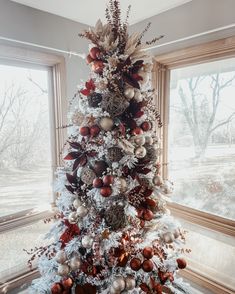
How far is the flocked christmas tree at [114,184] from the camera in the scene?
1314 millimetres

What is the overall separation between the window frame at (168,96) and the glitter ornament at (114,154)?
36.6 inches

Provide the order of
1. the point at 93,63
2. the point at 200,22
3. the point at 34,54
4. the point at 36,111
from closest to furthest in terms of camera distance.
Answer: the point at 93,63 < the point at 200,22 < the point at 34,54 < the point at 36,111

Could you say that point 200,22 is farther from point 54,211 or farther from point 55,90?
point 54,211

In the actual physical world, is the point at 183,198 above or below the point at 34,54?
below

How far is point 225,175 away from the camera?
192 centimetres

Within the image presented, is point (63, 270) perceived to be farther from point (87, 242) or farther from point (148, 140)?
point (148, 140)

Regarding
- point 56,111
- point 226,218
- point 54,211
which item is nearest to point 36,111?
point 56,111

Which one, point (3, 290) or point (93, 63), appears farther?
point (3, 290)

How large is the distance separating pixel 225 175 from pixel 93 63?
4.29 ft

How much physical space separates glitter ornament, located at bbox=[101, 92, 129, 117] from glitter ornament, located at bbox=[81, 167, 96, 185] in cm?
32

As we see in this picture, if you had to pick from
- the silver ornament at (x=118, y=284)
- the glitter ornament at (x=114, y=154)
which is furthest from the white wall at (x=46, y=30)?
the silver ornament at (x=118, y=284)

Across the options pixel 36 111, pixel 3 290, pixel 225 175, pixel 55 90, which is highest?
pixel 55 90

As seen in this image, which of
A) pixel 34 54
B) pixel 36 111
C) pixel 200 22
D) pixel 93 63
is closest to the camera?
pixel 93 63

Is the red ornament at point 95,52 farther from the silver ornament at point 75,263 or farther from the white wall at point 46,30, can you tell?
the silver ornament at point 75,263
